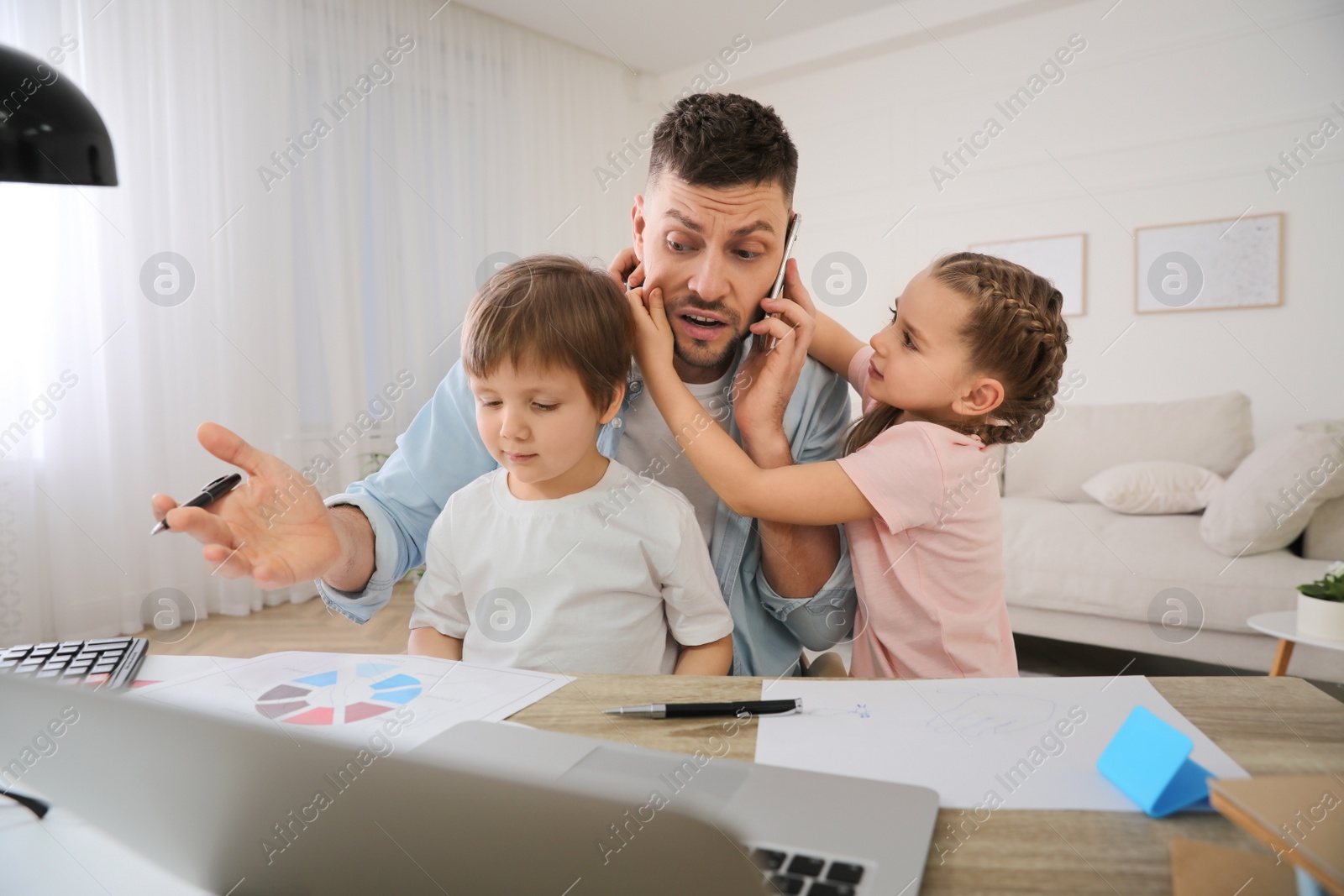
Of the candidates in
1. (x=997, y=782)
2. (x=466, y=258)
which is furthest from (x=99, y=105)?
(x=997, y=782)

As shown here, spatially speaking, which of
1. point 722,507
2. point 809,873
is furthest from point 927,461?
point 809,873

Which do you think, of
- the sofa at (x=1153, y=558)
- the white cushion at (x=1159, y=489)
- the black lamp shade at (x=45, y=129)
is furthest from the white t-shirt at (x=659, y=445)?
the white cushion at (x=1159, y=489)

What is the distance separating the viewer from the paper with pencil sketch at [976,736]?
1.74 feet

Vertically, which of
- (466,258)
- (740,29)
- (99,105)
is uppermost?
(740,29)

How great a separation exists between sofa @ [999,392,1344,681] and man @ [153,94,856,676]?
6.10 feet

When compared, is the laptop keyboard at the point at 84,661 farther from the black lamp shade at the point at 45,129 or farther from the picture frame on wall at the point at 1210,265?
the picture frame on wall at the point at 1210,265

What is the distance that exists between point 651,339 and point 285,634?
259cm

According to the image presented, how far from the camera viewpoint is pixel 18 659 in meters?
0.77

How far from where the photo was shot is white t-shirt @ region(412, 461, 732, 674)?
39.0 inches

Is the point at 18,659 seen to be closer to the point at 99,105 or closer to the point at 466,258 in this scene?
the point at 99,105

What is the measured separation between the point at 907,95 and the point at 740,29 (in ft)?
3.23

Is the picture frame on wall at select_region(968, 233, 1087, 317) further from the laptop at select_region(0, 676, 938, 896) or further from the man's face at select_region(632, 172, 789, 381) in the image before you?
the laptop at select_region(0, 676, 938, 896)

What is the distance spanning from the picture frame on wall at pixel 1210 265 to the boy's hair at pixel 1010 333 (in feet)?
10.9

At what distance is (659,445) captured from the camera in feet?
4.23
